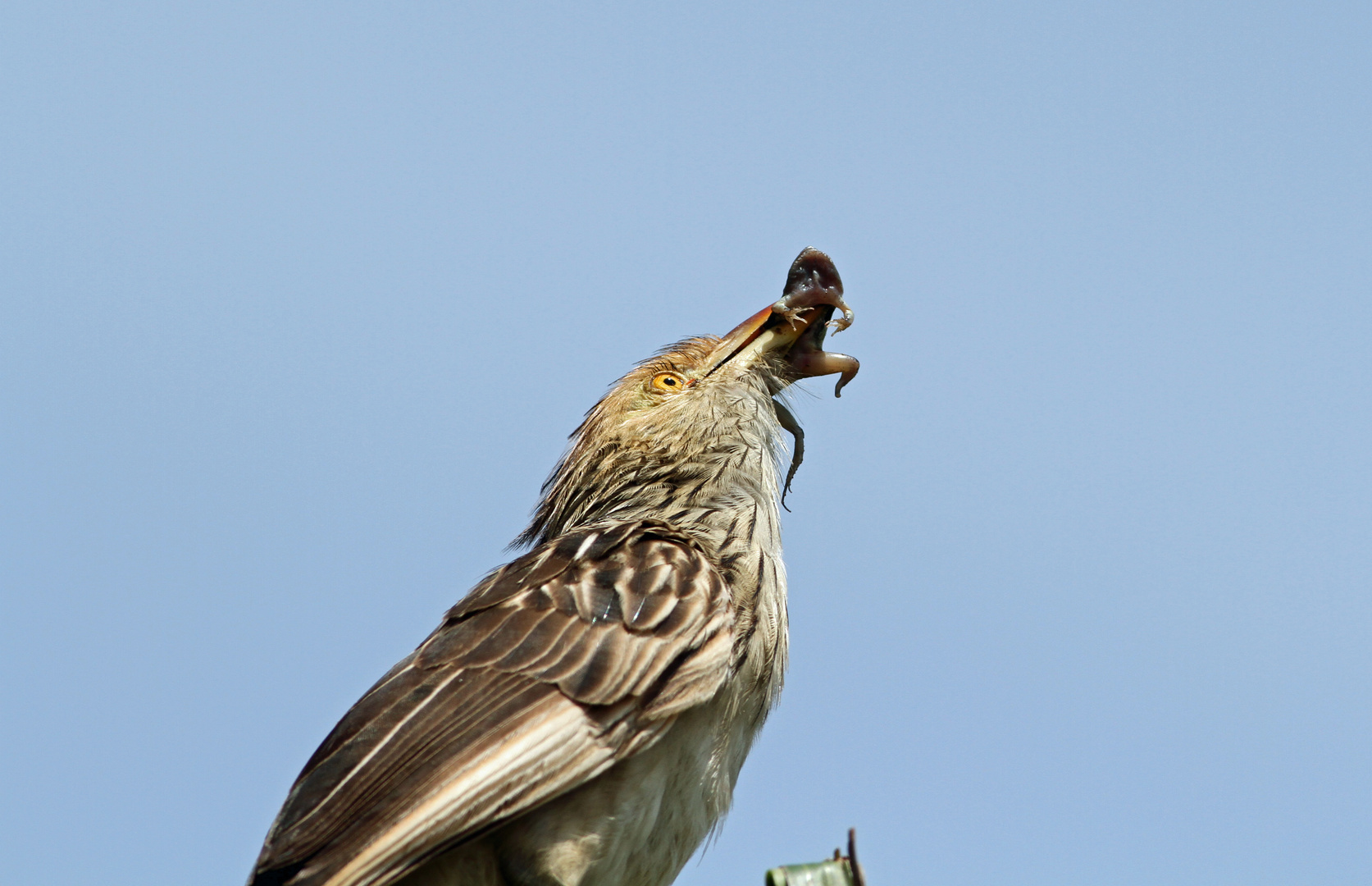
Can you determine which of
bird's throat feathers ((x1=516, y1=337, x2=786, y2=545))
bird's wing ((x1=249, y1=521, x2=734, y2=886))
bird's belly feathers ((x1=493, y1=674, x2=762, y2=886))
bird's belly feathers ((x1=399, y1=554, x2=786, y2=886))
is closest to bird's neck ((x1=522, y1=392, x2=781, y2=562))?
bird's throat feathers ((x1=516, y1=337, x2=786, y2=545))

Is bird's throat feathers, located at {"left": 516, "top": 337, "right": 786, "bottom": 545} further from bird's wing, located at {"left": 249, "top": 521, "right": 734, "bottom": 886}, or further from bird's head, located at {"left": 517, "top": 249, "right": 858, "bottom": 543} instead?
bird's wing, located at {"left": 249, "top": 521, "right": 734, "bottom": 886}

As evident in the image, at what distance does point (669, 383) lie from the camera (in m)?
7.56

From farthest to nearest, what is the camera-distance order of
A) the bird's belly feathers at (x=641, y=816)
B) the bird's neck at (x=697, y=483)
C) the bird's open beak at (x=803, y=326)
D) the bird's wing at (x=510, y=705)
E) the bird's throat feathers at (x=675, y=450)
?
the bird's open beak at (x=803, y=326) → the bird's throat feathers at (x=675, y=450) → the bird's neck at (x=697, y=483) → the bird's belly feathers at (x=641, y=816) → the bird's wing at (x=510, y=705)

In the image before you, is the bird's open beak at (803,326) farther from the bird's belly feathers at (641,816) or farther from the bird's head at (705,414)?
the bird's belly feathers at (641,816)

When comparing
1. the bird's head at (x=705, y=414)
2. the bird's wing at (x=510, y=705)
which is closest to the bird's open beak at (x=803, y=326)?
the bird's head at (x=705, y=414)

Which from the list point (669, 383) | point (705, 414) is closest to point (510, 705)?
point (705, 414)

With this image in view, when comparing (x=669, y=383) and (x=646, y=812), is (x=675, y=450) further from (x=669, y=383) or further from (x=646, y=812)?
(x=646, y=812)

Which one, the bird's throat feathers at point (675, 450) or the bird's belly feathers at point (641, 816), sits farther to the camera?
the bird's throat feathers at point (675, 450)

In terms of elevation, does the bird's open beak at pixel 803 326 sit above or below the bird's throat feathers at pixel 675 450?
above

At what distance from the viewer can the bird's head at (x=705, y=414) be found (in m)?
7.01

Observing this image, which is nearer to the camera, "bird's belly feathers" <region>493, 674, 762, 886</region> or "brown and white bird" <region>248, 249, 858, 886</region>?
"brown and white bird" <region>248, 249, 858, 886</region>

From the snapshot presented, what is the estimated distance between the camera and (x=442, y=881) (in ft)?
16.5

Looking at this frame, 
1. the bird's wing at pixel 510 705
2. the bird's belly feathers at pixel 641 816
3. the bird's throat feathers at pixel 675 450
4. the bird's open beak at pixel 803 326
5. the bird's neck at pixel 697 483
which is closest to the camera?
the bird's wing at pixel 510 705

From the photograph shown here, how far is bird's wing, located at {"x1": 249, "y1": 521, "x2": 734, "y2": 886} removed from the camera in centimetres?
471
